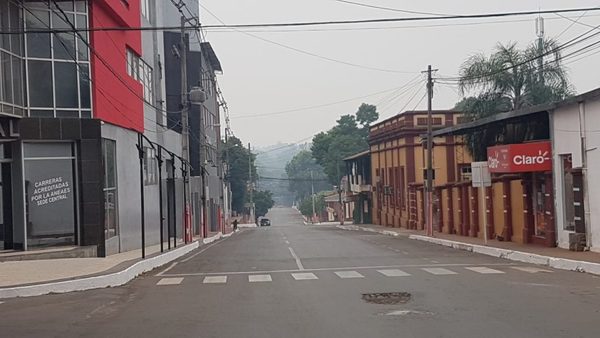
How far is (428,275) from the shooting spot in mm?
18547

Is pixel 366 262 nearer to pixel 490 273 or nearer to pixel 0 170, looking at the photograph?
pixel 490 273

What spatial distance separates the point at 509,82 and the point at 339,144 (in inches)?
2162

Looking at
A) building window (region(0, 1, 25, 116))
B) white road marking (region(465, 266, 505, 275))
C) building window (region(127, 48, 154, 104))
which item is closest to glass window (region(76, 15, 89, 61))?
building window (region(0, 1, 25, 116))

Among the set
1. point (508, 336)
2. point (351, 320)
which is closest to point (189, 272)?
point (351, 320)

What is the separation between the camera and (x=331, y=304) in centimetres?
1350

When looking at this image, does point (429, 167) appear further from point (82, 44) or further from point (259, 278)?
point (259, 278)

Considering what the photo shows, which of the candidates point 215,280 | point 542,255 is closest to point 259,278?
point 215,280

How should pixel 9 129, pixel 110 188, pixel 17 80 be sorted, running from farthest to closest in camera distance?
pixel 110 188, pixel 17 80, pixel 9 129

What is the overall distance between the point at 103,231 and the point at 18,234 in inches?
100

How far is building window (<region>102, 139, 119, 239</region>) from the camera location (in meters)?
26.6

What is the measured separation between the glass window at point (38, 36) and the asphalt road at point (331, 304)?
325 inches

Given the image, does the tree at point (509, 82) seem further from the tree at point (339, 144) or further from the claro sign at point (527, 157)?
the tree at point (339, 144)

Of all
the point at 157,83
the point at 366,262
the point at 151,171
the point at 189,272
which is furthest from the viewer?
the point at 157,83

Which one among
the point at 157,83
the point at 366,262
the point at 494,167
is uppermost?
the point at 157,83
